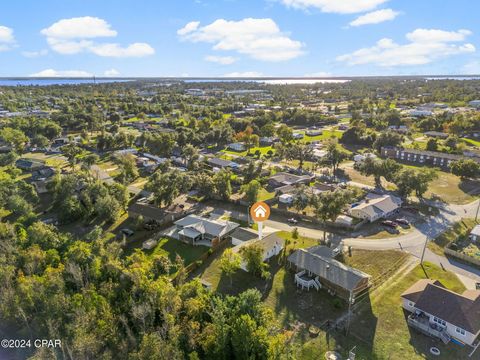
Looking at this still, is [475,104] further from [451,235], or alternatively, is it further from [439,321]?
[439,321]

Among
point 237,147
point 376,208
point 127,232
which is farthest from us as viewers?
point 237,147

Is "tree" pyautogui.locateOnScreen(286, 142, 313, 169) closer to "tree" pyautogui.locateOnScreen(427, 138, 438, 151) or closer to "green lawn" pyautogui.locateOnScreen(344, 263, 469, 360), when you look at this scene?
"tree" pyautogui.locateOnScreen(427, 138, 438, 151)

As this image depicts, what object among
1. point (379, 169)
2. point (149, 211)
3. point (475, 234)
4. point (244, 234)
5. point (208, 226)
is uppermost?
point (379, 169)

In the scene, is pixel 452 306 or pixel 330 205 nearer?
pixel 452 306

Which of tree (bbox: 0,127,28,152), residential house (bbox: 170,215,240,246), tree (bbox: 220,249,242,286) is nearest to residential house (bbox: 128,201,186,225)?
residential house (bbox: 170,215,240,246)

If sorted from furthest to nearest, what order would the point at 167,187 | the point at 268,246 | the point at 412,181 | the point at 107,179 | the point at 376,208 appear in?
the point at 107,179 < the point at 412,181 < the point at 167,187 < the point at 376,208 < the point at 268,246

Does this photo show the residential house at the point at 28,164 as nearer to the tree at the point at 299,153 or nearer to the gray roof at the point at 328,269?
the tree at the point at 299,153

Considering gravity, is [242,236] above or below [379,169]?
below

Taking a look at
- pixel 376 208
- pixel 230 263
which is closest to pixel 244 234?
pixel 230 263
